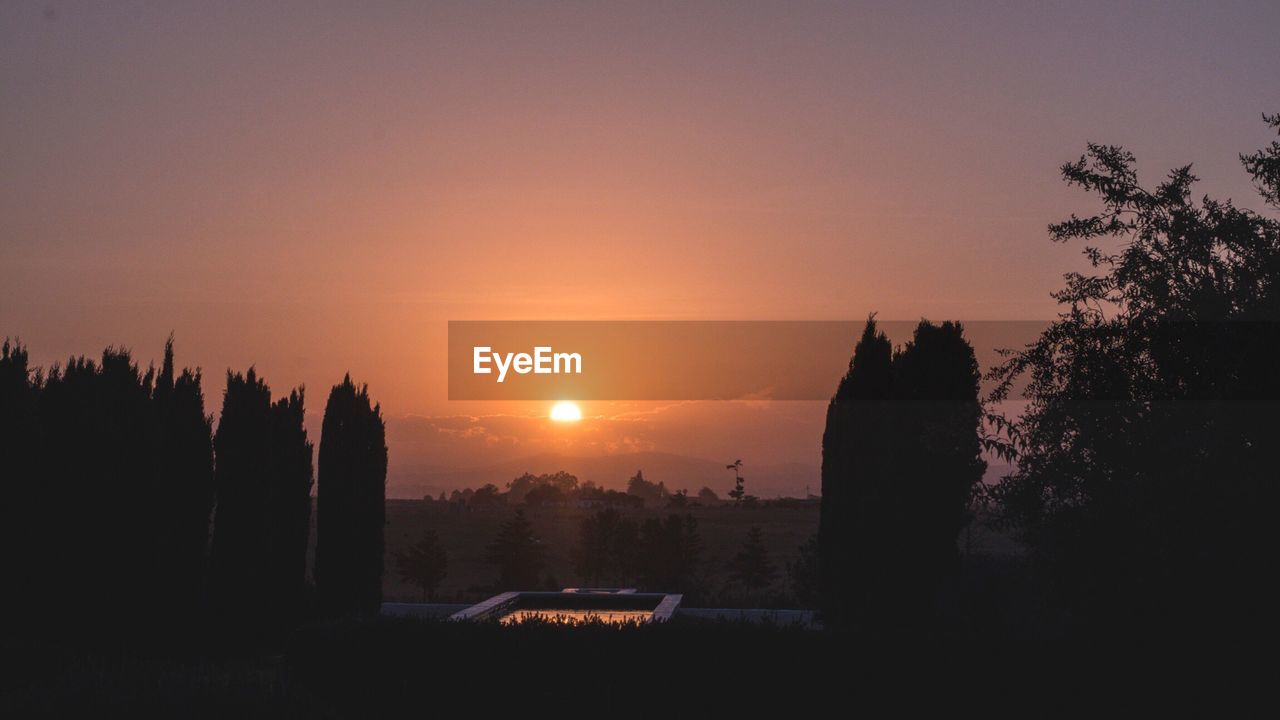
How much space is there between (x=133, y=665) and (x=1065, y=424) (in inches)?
737

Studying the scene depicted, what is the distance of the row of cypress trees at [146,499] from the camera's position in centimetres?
2342

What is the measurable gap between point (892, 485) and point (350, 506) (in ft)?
44.9

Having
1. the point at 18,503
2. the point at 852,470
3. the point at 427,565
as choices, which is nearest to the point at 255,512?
the point at 18,503

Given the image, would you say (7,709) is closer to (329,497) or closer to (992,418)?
(329,497)

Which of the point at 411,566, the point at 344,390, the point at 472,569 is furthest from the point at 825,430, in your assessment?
the point at 472,569

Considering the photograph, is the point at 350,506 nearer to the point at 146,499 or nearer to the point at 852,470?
the point at 146,499

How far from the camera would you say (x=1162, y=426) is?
1233 cm

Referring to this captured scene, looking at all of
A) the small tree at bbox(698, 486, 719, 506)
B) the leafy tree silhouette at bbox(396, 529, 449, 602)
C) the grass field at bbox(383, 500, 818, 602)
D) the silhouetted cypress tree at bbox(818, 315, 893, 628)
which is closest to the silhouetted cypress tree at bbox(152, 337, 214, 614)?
the silhouetted cypress tree at bbox(818, 315, 893, 628)

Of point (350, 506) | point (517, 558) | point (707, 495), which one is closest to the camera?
point (350, 506)

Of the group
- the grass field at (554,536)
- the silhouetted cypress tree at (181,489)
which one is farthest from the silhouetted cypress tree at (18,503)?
the grass field at (554,536)

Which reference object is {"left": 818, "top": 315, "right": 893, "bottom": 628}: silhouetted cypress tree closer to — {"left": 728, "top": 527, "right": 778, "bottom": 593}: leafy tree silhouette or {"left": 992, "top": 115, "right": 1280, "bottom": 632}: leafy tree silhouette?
{"left": 992, "top": 115, "right": 1280, "bottom": 632}: leafy tree silhouette

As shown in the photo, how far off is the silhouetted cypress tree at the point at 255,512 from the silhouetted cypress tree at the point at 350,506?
1350 millimetres

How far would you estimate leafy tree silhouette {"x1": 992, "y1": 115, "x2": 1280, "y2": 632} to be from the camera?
1180cm

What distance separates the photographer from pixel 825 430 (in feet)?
88.6
